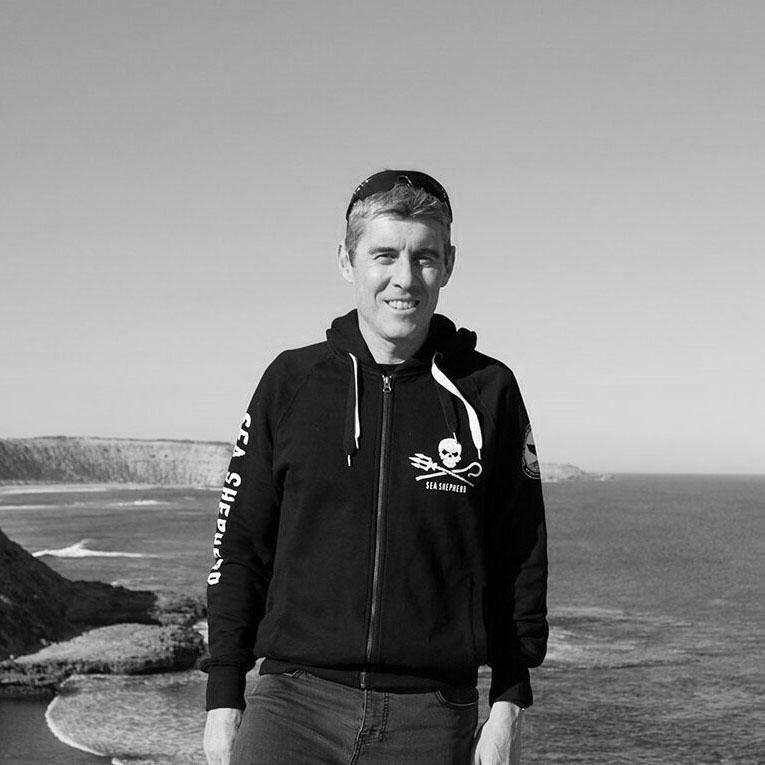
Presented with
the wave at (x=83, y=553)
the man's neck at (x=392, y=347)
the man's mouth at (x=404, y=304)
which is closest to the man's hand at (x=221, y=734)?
the man's neck at (x=392, y=347)

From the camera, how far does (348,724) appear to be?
10.1 feet

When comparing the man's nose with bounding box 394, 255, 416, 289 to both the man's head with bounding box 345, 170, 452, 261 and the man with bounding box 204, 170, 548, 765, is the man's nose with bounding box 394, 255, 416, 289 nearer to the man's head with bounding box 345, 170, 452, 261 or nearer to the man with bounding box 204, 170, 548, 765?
the man with bounding box 204, 170, 548, 765

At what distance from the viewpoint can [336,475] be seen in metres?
3.28

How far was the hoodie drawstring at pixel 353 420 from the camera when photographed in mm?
3295

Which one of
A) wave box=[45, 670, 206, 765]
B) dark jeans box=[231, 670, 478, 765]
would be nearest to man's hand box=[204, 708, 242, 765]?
dark jeans box=[231, 670, 478, 765]

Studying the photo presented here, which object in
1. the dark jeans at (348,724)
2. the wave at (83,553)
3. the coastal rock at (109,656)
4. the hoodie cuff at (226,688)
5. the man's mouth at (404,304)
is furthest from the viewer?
the wave at (83,553)

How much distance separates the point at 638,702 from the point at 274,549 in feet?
73.0

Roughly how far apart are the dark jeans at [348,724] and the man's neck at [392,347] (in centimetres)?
108

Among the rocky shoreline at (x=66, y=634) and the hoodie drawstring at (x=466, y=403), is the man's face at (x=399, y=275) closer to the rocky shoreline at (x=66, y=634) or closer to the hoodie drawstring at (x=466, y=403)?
the hoodie drawstring at (x=466, y=403)

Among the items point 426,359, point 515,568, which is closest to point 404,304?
point 426,359

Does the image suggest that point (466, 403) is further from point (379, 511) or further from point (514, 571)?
point (514, 571)

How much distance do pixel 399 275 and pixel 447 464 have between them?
25.3 inches

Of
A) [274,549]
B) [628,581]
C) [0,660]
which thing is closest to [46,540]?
[628,581]

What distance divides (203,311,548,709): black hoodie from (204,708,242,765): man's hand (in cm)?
4
